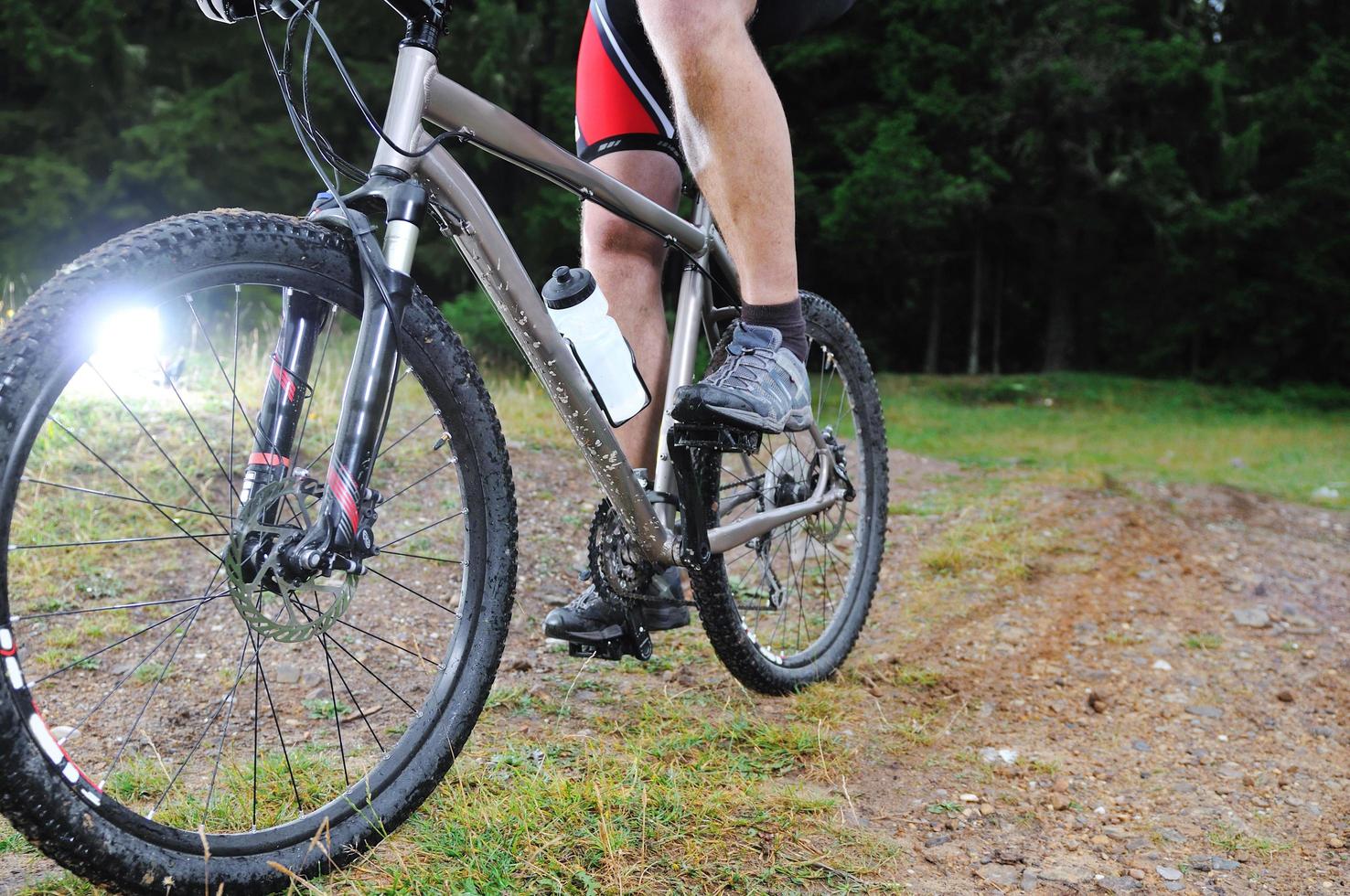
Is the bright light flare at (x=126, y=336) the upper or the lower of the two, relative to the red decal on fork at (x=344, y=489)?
upper

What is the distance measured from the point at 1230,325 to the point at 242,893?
22035mm

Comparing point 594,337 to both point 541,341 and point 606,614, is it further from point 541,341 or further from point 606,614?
point 606,614

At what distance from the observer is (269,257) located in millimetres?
1230

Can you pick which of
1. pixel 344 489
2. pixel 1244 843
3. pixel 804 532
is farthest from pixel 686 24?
pixel 1244 843

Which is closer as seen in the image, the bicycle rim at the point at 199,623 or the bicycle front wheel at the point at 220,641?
the bicycle front wheel at the point at 220,641

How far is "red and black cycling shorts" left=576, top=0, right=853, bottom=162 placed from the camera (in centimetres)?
189

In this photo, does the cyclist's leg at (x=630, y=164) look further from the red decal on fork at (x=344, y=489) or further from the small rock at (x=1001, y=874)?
the small rock at (x=1001, y=874)

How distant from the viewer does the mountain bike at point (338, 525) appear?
1.12 metres

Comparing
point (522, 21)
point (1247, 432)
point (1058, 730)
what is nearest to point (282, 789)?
point (1058, 730)

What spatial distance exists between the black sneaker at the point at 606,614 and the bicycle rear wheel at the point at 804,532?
7 cm

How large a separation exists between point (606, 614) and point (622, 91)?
3.28 feet

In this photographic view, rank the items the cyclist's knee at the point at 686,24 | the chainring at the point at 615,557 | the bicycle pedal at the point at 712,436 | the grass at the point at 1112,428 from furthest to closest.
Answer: the grass at the point at 1112,428
the chainring at the point at 615,557
the bicycle pedal at the point at 712,436
the cyclist's knee at the point at 686,24

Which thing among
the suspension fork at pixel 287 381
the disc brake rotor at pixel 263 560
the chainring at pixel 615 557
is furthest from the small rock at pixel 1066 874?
the suspension fork at pixel 287 381

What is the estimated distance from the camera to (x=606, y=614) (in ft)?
6.17
